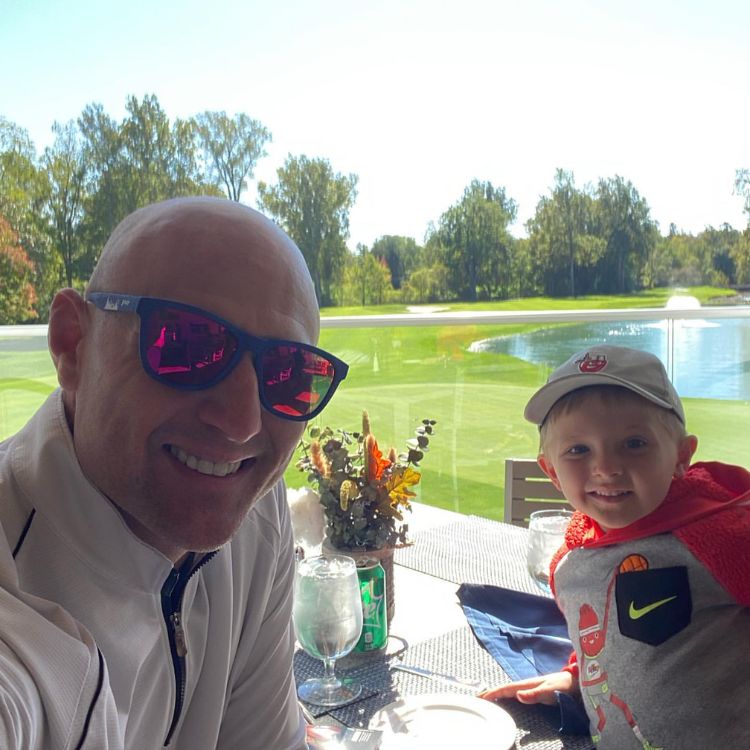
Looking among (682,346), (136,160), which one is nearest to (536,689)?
(682,346)

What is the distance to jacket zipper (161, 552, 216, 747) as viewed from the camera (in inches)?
36.5

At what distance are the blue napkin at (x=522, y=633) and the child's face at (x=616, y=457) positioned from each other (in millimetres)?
272

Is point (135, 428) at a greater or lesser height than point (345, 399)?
greater

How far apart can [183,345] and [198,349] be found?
19 millimetres

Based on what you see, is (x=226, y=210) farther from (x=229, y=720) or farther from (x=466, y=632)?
(x=466, y=632)

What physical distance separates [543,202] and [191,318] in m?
7.24

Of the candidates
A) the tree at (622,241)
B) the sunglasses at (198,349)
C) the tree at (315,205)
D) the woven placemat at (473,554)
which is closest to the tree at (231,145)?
the tree at (315,205)

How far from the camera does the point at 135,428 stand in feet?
2.96

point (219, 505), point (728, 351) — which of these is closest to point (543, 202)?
point (728, 351)

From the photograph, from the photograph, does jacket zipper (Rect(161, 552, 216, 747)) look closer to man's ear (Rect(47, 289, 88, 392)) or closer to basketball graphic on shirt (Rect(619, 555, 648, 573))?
man's ear (Rect(47, 289, 88, 392))

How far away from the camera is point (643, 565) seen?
1229 millimetres

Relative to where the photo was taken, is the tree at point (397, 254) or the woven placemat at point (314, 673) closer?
the woven placemat at point (314, 673)

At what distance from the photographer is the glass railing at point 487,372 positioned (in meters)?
4.70

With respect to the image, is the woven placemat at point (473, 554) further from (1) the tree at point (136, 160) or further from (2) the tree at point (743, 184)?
(2) the tree at point (743, 184)
